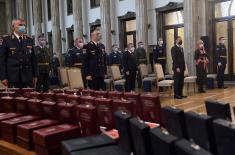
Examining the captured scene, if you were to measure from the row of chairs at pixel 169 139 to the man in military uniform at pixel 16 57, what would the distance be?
2.69 metres

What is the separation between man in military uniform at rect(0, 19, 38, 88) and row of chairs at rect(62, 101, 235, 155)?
2695 mm

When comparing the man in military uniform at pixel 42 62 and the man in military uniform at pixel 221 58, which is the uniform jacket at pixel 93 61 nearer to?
the man in military uniform at pixel 42 62

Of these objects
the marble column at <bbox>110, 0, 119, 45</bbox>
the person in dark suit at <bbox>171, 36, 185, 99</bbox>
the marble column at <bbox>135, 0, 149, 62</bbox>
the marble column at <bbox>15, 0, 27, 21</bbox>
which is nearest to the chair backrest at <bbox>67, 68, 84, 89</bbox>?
the person in dark suit at <bbox>171, 36, 185, 99</bbox>

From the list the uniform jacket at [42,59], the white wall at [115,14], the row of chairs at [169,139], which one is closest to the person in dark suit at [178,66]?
the uniform jacket at [42,59]

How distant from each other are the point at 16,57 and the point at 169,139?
3364mm

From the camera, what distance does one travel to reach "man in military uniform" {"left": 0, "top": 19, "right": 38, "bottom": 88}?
4.28 meters

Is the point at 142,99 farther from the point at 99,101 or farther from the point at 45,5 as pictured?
the point at 45,5

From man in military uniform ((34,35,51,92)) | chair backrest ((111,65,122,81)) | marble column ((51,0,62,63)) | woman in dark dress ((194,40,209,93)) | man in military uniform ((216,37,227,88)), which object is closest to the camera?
man in military uniform ((34,35,51,92))

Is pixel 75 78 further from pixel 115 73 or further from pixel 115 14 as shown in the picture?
pixel 115 14

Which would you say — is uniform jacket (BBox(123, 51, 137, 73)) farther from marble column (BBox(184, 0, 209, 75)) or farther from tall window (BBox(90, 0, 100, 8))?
tall window (BBox(90, 0, 100, 8))

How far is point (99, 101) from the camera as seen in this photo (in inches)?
96.5

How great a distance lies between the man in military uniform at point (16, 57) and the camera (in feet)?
14.0

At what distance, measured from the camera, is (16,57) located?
4.36 metres

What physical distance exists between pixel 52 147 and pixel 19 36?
265cm
